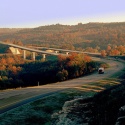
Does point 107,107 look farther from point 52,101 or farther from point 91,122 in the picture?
point 52,101

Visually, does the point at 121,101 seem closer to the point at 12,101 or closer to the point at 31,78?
the point at 12,101

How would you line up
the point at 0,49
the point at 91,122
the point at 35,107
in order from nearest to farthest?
the point at 91,122 < the point at 35,107 < the point at 0,49

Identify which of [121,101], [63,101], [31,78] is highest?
[121,101]

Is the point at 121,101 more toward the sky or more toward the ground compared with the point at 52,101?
more toward the sky

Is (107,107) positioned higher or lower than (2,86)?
higher

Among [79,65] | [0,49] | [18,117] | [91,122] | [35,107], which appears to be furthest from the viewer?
[0,49]

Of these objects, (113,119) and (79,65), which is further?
(79,65)

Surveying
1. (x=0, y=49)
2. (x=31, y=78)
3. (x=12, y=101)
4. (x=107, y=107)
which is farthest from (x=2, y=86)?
(x=0, y=49)

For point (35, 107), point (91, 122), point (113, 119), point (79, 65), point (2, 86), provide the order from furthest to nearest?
point (79, 65), point (2, 86), point (35, 107), point (91, 122), point (113, 119)

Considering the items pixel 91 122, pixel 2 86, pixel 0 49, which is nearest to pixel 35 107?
pixel 91 122
